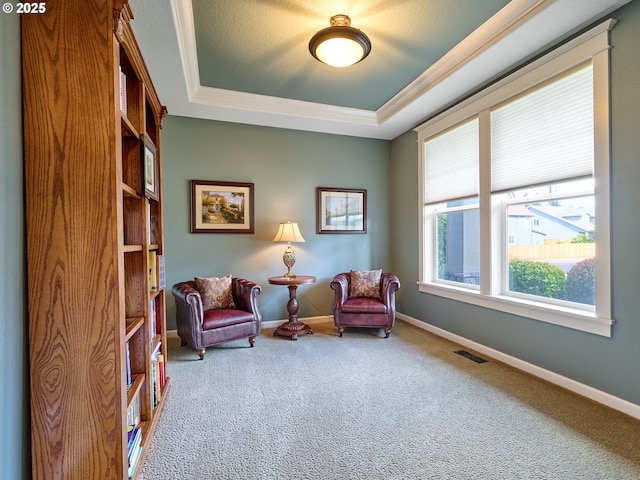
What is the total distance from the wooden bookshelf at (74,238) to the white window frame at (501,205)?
303cm

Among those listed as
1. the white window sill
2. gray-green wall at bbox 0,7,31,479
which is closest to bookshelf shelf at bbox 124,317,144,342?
gray-green wall at bbox 0,7,31,479

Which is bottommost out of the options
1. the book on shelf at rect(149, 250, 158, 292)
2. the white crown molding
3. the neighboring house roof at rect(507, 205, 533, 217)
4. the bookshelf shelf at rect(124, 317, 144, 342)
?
the bookshelf shelf at rect(124, 317, 144, 342)

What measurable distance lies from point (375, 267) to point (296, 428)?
317 cm

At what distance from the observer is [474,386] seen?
8.34ft

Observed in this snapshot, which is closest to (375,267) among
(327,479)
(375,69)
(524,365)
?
(524,365)

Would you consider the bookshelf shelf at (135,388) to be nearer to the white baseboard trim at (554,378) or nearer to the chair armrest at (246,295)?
the chair armrest at (246,295)

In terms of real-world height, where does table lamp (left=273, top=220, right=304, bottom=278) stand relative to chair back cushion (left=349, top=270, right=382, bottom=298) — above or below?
above

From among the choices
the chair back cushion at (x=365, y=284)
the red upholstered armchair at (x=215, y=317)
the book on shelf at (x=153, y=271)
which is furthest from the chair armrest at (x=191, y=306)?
the chair back cushion at (x=365, y=284)

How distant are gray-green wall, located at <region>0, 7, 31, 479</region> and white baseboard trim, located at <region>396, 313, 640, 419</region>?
3415mm

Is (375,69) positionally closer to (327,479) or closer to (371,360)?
(371,360)

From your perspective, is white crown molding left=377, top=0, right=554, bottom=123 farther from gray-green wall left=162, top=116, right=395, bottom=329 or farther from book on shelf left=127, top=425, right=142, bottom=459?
book on shelf left=127, top=425, right=142, bottom=459

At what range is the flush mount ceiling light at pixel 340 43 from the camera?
2336 mm

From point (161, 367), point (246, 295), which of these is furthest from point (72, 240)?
point (246, 295)

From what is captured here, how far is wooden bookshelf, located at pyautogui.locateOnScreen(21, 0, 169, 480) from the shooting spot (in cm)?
130
